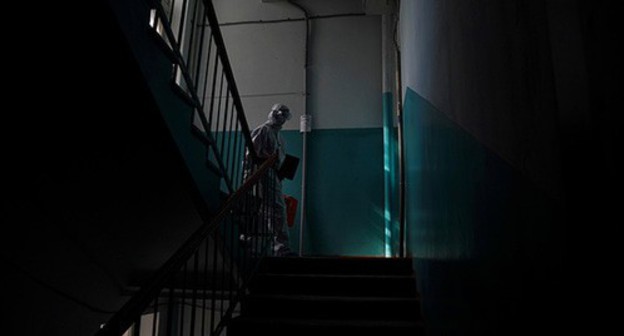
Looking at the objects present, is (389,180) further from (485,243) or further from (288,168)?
(485,243)

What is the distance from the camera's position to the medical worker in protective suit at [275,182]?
3.59 metres

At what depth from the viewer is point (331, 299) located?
2.58 m

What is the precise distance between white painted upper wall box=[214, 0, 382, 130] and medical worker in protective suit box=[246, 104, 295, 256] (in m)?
1.17

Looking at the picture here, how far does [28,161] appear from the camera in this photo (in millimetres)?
2051

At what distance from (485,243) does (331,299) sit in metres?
1.70

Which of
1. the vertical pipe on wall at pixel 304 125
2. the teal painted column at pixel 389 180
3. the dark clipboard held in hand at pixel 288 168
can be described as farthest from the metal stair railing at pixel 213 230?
the teal painted column at pixel 389 180

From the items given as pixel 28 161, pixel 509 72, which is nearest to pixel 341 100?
pixel 28 161

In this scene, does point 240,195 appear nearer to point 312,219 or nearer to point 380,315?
point 380,315

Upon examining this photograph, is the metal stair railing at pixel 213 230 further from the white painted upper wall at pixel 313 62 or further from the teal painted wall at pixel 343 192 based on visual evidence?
the white painted upper wall at pixel 313 62

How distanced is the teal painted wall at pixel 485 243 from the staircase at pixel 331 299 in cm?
45

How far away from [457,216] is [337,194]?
3632mm

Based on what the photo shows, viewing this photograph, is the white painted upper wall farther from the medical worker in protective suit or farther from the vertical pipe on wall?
the medical worker in protective suit

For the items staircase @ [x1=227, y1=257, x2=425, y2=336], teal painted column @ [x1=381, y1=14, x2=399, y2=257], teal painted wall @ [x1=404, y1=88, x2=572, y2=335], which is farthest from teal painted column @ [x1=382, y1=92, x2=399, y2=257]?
teal painted wall @ [x1=404, y1=88, x2=572, y2=335]

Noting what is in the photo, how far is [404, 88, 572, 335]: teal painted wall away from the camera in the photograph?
66 centimetres
